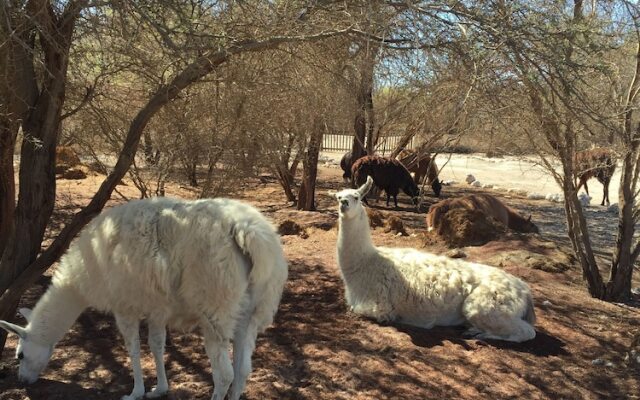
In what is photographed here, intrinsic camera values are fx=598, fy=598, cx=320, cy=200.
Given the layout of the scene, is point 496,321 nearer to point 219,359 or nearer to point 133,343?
point 219,359

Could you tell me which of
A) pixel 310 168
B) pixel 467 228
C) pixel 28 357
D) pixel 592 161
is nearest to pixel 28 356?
pixel 28 357

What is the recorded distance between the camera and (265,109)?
8945 mm

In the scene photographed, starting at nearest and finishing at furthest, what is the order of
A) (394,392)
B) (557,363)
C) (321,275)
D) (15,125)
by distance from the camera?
(394,392), (15,125), (557,363), (321,275)

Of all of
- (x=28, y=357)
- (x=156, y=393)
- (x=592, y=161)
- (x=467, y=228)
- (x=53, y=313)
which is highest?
(x=592, y=161)

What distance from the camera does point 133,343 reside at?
4324 millimetres

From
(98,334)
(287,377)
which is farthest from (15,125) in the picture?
(287,377)

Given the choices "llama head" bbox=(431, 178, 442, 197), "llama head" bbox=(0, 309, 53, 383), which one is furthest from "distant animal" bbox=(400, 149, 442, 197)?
"llama head" bbox=(0, 309, 53, 383)

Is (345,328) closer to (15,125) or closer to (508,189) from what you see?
(15,125)

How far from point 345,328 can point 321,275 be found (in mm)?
2047

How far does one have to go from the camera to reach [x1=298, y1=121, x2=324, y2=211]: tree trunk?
43.9 feet

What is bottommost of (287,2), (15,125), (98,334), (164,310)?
(98,334)

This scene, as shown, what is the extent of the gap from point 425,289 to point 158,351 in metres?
2.98

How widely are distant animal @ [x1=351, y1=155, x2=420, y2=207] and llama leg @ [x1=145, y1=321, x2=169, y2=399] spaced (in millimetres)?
12075

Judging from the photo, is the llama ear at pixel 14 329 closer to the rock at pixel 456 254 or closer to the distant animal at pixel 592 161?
the distant animal at pixel 592 161
